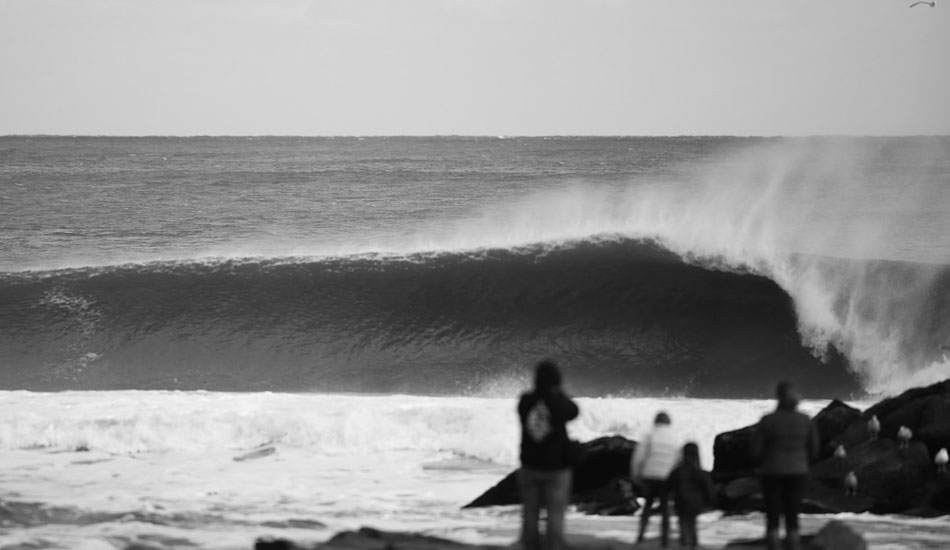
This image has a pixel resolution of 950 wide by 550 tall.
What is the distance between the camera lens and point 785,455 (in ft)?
25.9

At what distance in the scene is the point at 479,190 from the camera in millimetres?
56031

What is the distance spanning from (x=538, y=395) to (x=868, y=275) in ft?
54.4

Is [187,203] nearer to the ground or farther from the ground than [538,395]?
farther from the ground

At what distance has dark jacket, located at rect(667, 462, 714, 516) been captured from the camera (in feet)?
27.8

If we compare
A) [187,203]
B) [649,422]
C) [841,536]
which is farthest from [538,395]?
[187,203]

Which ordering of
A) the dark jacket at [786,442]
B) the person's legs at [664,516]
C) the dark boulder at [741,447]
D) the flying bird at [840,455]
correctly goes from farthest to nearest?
the dark boulder at [741,447]
the flying bird at [840,455]
the person's legs at [664,516]
the dark jacket at [786,442]

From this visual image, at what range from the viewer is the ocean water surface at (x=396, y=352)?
11297 millimetres

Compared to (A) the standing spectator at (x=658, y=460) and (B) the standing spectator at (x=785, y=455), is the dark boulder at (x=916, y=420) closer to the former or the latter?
(A) the standing spectator at (x=658, y=460)

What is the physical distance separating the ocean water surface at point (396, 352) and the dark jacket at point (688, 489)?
126 centimetres

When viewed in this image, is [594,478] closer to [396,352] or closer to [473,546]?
[473,546]

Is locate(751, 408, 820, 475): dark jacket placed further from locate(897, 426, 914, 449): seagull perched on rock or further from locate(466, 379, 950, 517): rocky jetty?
locate(897, 426, 914, 449): seagull perched on rock

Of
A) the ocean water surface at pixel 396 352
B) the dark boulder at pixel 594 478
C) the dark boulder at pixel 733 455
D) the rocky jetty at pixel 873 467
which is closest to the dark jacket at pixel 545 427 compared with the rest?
the ocean water surface at pixel 396 352

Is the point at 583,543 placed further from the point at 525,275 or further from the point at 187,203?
the point at 187,203

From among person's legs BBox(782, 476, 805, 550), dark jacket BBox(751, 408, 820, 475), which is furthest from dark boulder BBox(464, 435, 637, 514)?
dark jacket BBox(751, 408, 820, 475)
